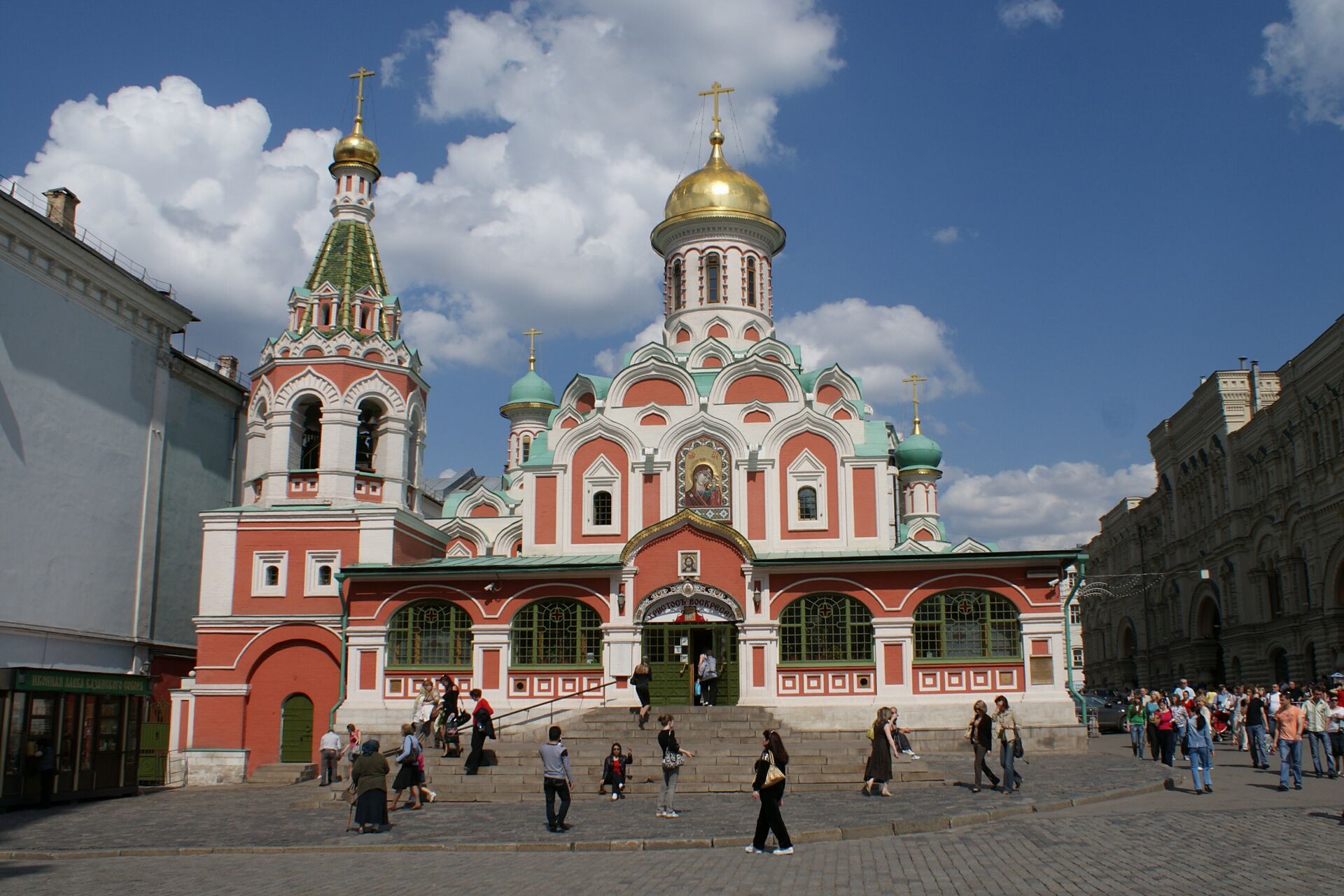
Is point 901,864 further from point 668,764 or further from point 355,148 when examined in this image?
point 355,148

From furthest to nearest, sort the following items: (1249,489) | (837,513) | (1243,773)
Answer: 1. (1249,489)
2. (837,513)
3. (1243,773)

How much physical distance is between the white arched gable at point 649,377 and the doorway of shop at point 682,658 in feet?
18.7

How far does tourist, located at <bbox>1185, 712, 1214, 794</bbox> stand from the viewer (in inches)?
608

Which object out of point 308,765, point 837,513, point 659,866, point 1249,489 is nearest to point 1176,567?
point 1249,489

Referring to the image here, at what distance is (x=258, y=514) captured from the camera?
26.5 metres

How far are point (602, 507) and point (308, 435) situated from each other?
24.2 feet

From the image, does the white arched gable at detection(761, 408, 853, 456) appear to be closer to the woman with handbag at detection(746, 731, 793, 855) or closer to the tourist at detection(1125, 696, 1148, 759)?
the tourist at detection(1125, 696, 1148, 759)

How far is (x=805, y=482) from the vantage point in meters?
26.5

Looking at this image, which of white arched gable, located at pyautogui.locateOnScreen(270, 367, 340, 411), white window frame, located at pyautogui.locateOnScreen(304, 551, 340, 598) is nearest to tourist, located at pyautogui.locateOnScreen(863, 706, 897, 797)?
white window frame, located at pyautogui.locateOnScreen(304, 551, 340, 598)

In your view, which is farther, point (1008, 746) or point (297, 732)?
point (297, 732)

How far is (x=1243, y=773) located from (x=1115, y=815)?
5675 millimetres

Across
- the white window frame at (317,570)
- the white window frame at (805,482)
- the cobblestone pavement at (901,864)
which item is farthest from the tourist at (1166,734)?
the white window frame at (317,570)

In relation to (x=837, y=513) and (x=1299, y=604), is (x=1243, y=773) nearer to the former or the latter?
(x=837, y=513)

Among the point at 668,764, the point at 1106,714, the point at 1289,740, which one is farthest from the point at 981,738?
the point at 1106,714
